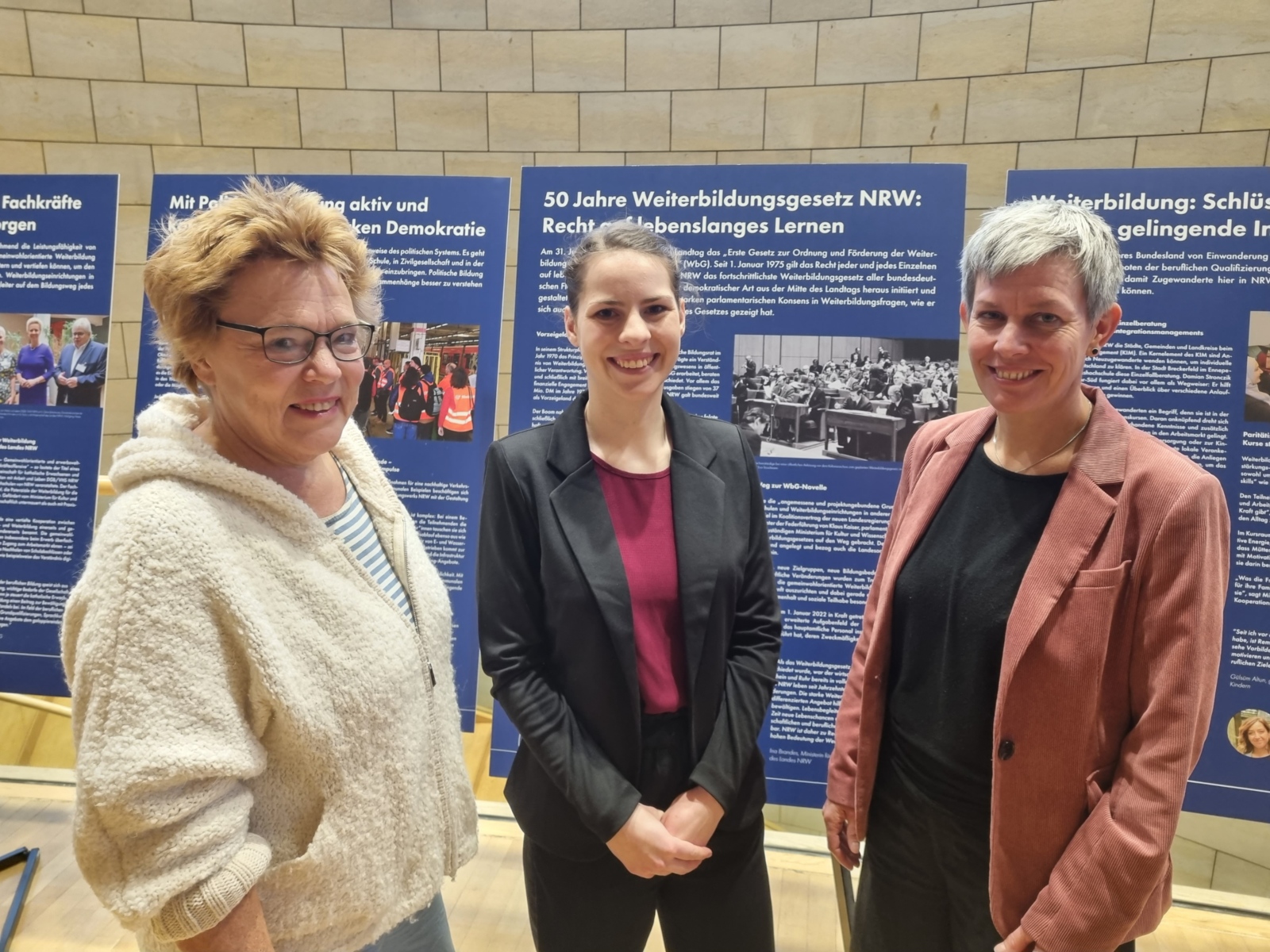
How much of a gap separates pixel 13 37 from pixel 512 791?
5.65 m

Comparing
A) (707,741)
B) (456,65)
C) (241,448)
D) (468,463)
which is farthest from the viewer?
(456,65)

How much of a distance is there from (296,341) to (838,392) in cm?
164

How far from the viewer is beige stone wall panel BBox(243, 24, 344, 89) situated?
14.6 feet

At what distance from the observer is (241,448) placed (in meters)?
1.20

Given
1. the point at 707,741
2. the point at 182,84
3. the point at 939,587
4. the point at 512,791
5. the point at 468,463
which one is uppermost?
the point at 182,84

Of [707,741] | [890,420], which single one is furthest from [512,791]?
[890,420]

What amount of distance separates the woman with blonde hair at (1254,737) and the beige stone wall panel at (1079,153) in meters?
2.73

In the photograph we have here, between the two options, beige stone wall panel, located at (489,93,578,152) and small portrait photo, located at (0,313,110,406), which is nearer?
small portrait photo, located at (0,313,110,406)

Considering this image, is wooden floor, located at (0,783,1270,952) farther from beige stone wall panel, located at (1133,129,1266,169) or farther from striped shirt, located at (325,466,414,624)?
beige stone wall panel, located at (1133,129,1266,169)

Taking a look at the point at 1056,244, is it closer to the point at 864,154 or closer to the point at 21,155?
the point at 864,154

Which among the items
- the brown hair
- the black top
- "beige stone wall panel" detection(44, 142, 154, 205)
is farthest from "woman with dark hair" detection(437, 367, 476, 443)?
"beige stone wall panel" detection(44, 142, 154, 205)

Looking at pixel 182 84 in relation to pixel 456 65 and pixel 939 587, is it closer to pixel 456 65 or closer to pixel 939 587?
pixel 456 65

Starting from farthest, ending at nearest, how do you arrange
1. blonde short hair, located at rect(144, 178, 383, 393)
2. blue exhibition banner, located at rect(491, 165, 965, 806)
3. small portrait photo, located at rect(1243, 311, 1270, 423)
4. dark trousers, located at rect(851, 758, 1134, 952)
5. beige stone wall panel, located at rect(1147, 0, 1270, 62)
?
beige stone wall panel, located at rect(1147, 0, 1270, 62)
blue exhibition banner, located at rect(491, 165, 965, 806)
small portrait photo, located at rect(1243, 311, 1270, 423)
dark trousers, located at rect(851, 758, 1134, 952)
blonde short hair, located at rect(144, 178, 383, 393)

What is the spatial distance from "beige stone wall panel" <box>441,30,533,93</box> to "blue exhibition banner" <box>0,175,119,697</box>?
2314mm
